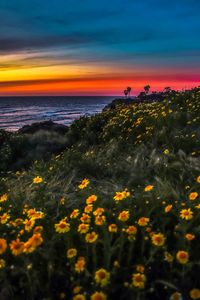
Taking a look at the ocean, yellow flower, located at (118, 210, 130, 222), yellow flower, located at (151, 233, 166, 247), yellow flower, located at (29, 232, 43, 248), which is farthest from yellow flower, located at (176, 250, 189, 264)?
the ocean

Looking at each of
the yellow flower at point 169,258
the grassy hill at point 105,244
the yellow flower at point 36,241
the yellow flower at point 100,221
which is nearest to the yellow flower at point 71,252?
the grassy hill at point 105,244

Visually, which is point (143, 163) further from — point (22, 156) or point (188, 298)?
point (22, 156)

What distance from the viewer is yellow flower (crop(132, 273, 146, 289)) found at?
3.11 metres

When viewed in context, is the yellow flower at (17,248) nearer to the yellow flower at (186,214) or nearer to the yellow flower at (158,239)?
the yellow flower at (158,239)

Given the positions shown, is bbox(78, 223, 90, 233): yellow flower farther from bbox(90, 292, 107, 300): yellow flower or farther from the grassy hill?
bbox(90, 292, 107, 300): yellow flower

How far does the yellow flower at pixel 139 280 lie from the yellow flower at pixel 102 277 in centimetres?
21

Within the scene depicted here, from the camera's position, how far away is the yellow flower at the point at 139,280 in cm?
311

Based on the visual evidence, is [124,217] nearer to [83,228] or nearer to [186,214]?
[83,228]

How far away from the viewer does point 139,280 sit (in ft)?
10.4

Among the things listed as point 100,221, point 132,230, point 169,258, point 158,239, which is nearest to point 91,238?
point 100,221

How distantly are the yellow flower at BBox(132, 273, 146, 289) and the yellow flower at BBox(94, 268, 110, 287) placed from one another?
0.68 feet

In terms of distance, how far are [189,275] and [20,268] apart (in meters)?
1.42

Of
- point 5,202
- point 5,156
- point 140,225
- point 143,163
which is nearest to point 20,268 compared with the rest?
point 140,225

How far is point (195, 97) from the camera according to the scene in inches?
510
